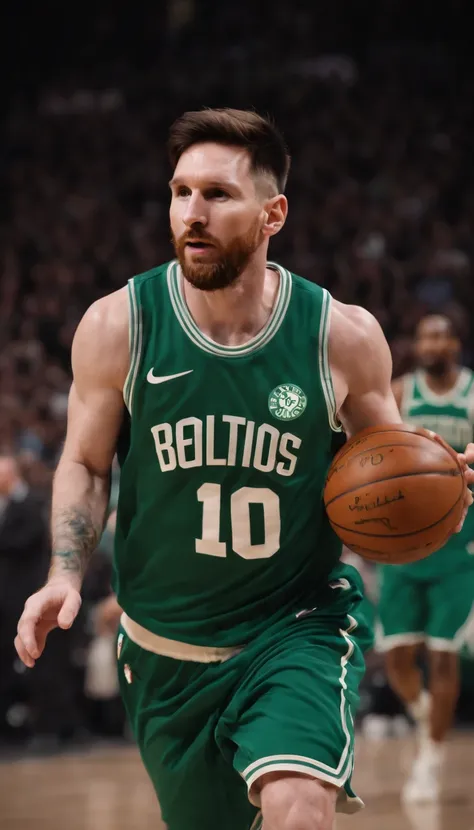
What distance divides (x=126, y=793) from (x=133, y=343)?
3570mm

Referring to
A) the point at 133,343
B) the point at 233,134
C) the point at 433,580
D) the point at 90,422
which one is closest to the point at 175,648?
the point at 90,422

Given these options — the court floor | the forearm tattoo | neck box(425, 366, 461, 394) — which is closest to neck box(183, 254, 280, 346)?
the forearm tattoo

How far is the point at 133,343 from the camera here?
3041 mm

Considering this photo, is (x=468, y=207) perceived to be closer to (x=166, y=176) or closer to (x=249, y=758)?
(x=166, y=176)

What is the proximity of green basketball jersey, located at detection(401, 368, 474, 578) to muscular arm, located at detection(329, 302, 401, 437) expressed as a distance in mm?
3008

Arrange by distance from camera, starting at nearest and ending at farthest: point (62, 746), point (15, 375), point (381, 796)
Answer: point (381, 796) < point (62, 746) < point (15, 375)

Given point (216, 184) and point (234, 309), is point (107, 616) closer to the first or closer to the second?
point (234, 309)

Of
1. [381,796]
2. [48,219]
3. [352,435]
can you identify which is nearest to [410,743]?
[381,796]

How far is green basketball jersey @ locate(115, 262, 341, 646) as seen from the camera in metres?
2.96

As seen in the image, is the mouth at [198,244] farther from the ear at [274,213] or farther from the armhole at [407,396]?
the armhole at [407,396]

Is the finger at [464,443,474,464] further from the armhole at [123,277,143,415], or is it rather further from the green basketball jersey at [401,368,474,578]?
the green basketball jersey at [401,368,474,578]

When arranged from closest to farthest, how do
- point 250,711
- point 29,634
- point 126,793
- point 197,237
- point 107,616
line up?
point 29,634 → point 250,711 → point 197,237 → point 126,793 → point 107,616

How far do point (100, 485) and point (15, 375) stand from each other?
741 centimetres

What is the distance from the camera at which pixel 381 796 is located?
5738 millimetres
